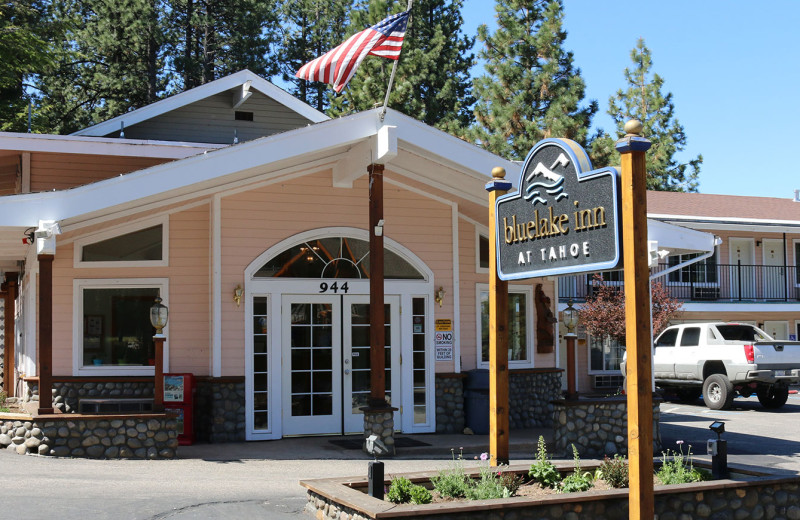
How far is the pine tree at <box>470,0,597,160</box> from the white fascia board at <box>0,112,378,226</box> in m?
18.8

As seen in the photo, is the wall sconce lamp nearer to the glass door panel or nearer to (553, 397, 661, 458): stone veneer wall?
the glass door panel

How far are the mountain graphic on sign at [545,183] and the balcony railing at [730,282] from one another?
1889 cm

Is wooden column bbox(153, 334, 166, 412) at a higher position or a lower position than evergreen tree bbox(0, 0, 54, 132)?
lower

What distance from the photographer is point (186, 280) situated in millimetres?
13125

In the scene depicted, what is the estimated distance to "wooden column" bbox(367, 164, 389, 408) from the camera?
1149 cm

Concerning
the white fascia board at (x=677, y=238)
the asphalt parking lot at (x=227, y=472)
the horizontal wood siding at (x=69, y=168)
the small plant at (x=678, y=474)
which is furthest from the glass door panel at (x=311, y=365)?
the small plant at (x=678, y=474)

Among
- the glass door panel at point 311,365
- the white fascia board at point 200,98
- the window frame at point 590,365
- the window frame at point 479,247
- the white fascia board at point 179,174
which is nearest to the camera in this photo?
the white fascia board at point 179,174

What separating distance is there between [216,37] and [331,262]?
75.4 ft

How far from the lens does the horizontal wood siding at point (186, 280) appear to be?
13008 mm

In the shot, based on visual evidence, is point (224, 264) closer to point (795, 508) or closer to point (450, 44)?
point (795, 508)

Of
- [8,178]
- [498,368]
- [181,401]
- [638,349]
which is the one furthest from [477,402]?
[8,178]

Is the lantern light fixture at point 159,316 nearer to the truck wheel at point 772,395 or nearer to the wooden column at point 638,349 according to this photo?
the wooden column at point 638,349

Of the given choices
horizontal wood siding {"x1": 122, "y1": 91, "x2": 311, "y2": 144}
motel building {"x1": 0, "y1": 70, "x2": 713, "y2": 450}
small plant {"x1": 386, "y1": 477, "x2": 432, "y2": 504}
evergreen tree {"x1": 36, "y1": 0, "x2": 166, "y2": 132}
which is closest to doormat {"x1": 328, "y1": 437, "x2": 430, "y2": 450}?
motel building {"x1": 0, "y1": 70, "x2": 713, "y2": 450}

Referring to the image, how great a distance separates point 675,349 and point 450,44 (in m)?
16.2
